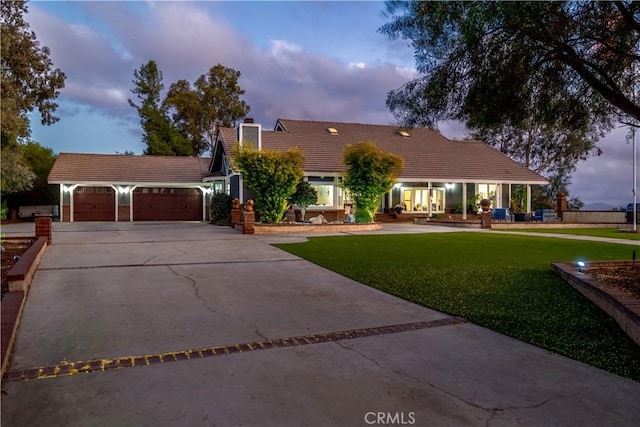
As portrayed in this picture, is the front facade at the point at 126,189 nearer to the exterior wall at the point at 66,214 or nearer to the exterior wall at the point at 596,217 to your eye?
the exterior wall at the point at 66,214

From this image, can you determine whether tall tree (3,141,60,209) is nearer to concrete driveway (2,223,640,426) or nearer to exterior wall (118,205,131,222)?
exterior wall (118,205,131,222)

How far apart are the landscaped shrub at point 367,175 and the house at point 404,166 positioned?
13.4 feet

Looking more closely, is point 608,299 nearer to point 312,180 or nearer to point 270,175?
point 270,175

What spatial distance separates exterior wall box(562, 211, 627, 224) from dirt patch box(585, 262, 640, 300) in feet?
71.0

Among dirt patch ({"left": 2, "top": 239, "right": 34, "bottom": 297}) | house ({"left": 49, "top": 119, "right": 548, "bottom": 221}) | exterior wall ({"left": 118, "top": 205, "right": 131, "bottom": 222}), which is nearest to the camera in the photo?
dirt patch ({"left": 2, "top": 239, "right": 34, "bottom": 297})

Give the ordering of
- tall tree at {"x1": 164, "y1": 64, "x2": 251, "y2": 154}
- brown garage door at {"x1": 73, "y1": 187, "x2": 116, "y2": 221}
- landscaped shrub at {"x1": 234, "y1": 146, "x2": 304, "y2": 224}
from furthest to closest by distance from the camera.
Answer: tall tree at {"x1": 164, "y1": 64, "x2": 251, "y2": 154} → brown garage door at {"x1": 73, "y1": 187, "x2": 116, "y2": 221} → landscaped shrub at {"x1": 234, "y1": 146, "x2": 304, "y2": 224}

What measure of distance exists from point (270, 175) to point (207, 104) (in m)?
30.2

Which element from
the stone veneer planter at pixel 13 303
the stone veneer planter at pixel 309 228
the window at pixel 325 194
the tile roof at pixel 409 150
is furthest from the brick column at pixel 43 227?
the window at pixel 325 194

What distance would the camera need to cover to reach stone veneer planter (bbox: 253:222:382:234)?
17500mm

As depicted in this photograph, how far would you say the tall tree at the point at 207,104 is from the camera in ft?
144

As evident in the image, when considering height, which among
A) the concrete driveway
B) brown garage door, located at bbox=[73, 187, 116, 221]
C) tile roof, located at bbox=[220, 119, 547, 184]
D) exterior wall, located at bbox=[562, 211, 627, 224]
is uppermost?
tile roof, located at bbox=[220, 119, 547, 184]

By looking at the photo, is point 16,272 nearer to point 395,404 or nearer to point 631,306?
point 395,404

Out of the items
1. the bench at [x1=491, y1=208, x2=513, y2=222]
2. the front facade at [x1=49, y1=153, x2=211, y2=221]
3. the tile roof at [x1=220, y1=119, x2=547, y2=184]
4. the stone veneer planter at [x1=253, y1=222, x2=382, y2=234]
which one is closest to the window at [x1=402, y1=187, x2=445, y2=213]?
the tile roof at [x1=220, y1=119, x2=547, y2=184]

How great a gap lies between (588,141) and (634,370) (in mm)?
40468
